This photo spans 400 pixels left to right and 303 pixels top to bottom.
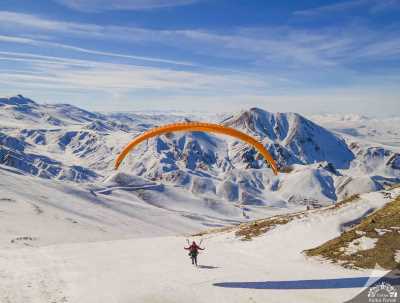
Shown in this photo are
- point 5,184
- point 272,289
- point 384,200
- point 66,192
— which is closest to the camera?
point 272,289

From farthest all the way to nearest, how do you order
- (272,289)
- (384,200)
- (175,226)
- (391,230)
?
(175,226)
(384,200)
(391,230)
(272,289)

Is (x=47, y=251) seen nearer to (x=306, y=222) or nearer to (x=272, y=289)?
(x=272, y=289)

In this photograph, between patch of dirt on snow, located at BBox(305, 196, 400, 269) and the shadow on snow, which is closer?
the shadow on snow

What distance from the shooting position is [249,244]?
115 feet

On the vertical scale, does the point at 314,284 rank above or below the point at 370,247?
below

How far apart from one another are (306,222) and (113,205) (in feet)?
536

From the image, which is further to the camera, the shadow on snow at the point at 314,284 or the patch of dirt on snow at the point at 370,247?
the patch of dirt on snow at the point at 370,247

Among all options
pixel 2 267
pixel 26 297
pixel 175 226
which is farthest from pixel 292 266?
pixel 175 226

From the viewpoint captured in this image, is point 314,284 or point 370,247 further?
point 370,247

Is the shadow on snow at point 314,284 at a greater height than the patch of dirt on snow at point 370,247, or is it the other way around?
the patch of dirt on snow at point 370,247

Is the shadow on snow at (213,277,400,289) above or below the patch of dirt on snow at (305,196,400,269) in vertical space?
below

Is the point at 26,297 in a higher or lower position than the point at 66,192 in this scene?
higher

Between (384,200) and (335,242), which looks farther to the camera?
(384,200)

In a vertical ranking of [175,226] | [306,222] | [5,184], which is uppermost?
[306,222]
